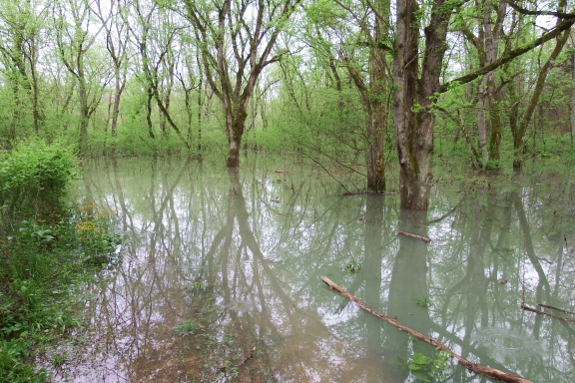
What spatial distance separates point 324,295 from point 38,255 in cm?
401

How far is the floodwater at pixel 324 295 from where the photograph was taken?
3.24 m

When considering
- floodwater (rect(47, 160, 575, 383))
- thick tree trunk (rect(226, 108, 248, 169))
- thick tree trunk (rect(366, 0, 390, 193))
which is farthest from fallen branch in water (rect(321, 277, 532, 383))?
thick tree trunk (rect(226, 108, 248, 169))

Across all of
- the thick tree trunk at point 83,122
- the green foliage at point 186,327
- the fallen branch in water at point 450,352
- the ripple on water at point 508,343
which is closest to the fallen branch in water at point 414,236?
the fallen branch in water at point 450,352

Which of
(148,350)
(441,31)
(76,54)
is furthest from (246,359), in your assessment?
(76,54)

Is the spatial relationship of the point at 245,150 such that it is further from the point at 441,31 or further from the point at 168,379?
the point at 168,379

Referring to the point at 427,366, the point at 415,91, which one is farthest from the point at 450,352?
the point at 415,91

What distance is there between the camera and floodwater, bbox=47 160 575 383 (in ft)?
10.6

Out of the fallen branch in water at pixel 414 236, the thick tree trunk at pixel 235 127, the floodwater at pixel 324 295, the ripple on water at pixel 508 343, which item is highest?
the thick tree trunk at pixel 235 127

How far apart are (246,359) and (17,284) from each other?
9.82 feet

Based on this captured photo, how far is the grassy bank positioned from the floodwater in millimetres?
284

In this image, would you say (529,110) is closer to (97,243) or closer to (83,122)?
(97,243)

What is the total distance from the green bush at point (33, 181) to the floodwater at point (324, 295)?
145 cm

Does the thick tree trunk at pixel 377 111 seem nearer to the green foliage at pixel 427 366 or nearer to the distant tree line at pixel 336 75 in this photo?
the distant tree line at pixel 336 75

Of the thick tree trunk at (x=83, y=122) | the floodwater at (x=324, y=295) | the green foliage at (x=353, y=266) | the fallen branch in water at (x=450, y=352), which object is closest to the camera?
the fallen branch in water at (x=450, y=352)
